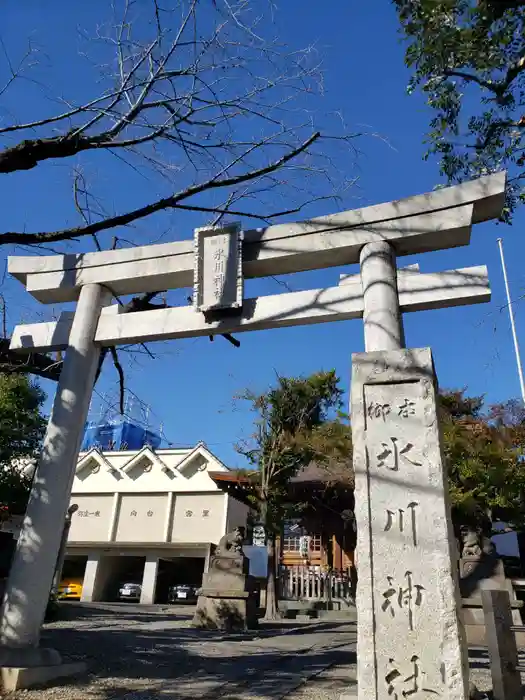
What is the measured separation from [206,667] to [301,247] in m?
5.03

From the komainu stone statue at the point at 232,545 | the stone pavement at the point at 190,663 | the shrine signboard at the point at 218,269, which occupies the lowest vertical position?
the stone pavement at the point at 190,663

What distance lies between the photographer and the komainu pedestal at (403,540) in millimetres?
3453

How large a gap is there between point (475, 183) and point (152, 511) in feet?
77.8

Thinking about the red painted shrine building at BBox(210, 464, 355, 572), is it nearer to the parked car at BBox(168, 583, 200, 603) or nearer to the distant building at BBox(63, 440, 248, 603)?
the distant building at BBox(63, 440, 248, 603)

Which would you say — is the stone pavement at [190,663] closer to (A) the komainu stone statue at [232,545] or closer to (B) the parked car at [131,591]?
(A) the komainu stone statue at [232,545]

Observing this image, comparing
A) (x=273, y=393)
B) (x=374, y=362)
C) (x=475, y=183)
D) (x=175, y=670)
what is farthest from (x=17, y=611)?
(x=273, y=393)

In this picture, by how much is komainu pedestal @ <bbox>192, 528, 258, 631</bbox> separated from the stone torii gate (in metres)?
7.00

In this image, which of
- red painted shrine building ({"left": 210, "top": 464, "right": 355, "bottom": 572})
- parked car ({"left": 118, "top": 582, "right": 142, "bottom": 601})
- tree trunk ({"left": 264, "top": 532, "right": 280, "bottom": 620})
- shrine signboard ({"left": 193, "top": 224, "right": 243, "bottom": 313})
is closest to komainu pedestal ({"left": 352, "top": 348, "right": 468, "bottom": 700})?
shrine signboard ({"left": 193, "top": 224, "right": 243, "bottom": 313})

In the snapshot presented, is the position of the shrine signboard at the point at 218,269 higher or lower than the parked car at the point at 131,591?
higher

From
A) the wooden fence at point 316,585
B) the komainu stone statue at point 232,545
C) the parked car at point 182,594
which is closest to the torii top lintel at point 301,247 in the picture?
the komainu stone statue at point 232,545

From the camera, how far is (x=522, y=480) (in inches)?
486

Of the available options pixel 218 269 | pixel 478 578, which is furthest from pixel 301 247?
pixel 478 578

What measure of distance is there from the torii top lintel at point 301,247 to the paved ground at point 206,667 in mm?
4316

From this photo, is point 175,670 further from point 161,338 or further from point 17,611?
point 161,338
